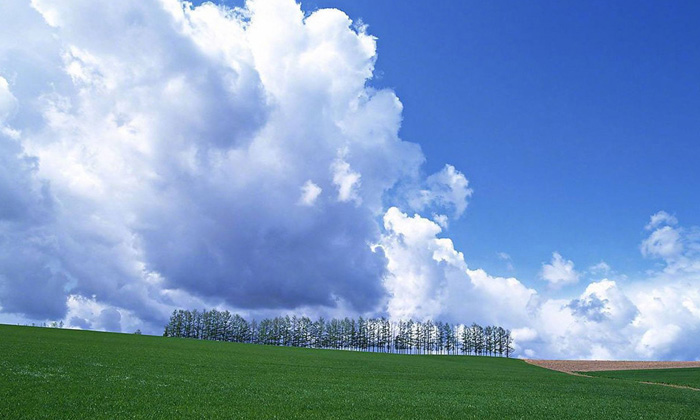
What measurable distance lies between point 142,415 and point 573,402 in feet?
104

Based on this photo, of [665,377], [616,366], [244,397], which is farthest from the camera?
[616,366]

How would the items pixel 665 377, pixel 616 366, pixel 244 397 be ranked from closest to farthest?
pixel 244 397 → pixel 665 377 → pixel 616 366

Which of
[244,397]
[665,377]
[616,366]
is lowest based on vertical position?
[616,366]

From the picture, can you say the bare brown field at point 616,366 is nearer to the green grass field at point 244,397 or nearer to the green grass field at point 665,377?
the green grass field at point 665,377

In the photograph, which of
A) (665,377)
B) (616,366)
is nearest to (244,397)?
(665,377)

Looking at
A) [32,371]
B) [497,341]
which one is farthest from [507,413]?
[497,341]

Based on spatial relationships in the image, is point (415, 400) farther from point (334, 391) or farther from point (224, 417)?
point (224, 417)

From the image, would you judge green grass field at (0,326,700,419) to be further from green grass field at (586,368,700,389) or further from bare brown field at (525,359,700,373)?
bare brown field at (525,359,700,373)

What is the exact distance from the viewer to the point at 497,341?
641ft

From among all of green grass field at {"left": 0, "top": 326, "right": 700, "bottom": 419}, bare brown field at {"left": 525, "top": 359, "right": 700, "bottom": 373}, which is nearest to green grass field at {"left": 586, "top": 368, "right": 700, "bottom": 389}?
bare brown field at {"left": 525, "top": 359, "right": 700, "bottom": 373}

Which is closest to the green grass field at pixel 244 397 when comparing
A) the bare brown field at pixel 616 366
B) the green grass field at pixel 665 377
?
the green grass field at pixel 665 377

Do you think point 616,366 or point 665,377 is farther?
point 616,366

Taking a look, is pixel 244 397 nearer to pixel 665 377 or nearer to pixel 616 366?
pixel 665 377

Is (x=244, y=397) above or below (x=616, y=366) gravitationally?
above
